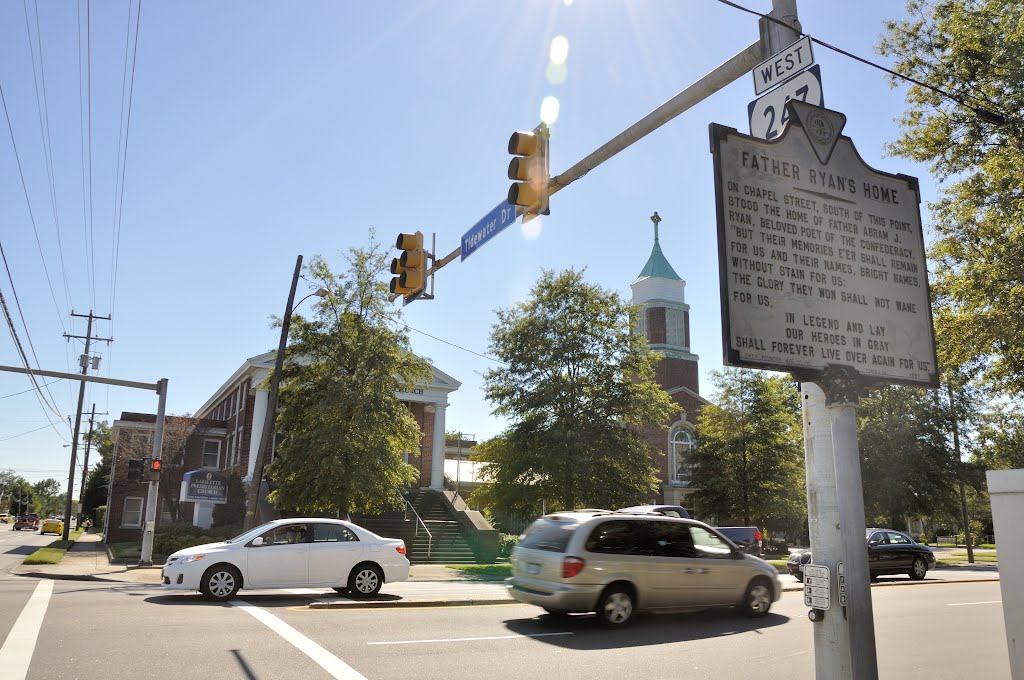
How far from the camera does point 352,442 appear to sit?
24.9 m

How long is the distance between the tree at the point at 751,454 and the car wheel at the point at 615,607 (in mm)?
28719

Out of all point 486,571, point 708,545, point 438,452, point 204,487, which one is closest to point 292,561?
point 708,545

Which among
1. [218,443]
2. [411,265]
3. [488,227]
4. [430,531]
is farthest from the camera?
[218,443]

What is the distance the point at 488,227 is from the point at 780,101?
16.0 ft

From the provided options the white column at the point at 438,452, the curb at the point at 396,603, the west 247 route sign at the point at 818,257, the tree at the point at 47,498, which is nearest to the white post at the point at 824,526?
the west 247 route sign at the point at 818,257

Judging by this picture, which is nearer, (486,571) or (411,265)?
(411,265)

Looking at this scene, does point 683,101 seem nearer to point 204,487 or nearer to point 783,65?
point 783,65

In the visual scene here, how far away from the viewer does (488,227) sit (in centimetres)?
973

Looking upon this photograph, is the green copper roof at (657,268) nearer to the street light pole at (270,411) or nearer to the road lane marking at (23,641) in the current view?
the street light pole at (270,411)

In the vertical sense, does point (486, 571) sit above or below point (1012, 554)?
below

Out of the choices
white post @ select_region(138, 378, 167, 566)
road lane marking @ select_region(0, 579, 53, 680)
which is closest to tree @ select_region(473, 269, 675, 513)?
white post @ select_region(138, 378, 167, 566)

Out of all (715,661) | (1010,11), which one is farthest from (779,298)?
A: (1010,11)

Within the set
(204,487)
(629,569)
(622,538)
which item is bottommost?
(629,569)

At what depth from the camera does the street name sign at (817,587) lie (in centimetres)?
403
